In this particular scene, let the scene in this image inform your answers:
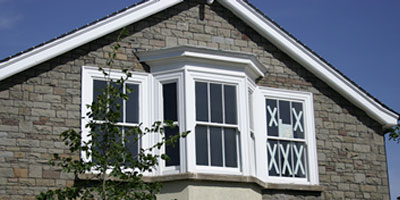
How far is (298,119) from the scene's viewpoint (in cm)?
1706

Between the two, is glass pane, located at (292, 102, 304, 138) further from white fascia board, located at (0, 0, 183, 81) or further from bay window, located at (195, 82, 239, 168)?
white fascia board, located at (0, 0, 183, 81)

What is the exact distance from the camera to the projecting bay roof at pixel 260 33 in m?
14.9

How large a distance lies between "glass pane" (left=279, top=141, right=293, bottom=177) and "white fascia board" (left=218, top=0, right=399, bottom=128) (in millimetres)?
1925

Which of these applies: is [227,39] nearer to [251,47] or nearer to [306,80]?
[251,47]

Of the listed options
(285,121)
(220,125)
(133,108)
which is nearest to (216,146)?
(220,125)

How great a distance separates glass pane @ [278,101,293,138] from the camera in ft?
55.2

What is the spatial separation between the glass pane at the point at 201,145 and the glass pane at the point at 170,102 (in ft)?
1.83

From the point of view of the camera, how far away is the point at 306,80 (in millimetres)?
17469

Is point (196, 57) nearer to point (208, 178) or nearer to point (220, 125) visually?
Answer: point (220, 125)

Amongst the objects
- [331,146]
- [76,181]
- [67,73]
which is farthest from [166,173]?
[331,146]

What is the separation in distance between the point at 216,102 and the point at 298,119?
7.51 ft

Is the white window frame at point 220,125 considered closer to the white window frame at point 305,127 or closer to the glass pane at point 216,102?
the glass pane at point 216,102

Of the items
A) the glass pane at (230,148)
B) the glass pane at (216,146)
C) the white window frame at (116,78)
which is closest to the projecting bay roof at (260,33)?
the white window frame at (116,78)

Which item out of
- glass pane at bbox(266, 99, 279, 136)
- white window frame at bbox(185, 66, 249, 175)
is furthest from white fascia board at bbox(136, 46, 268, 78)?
glass pane at bbox(266, 99, 279, 136)
